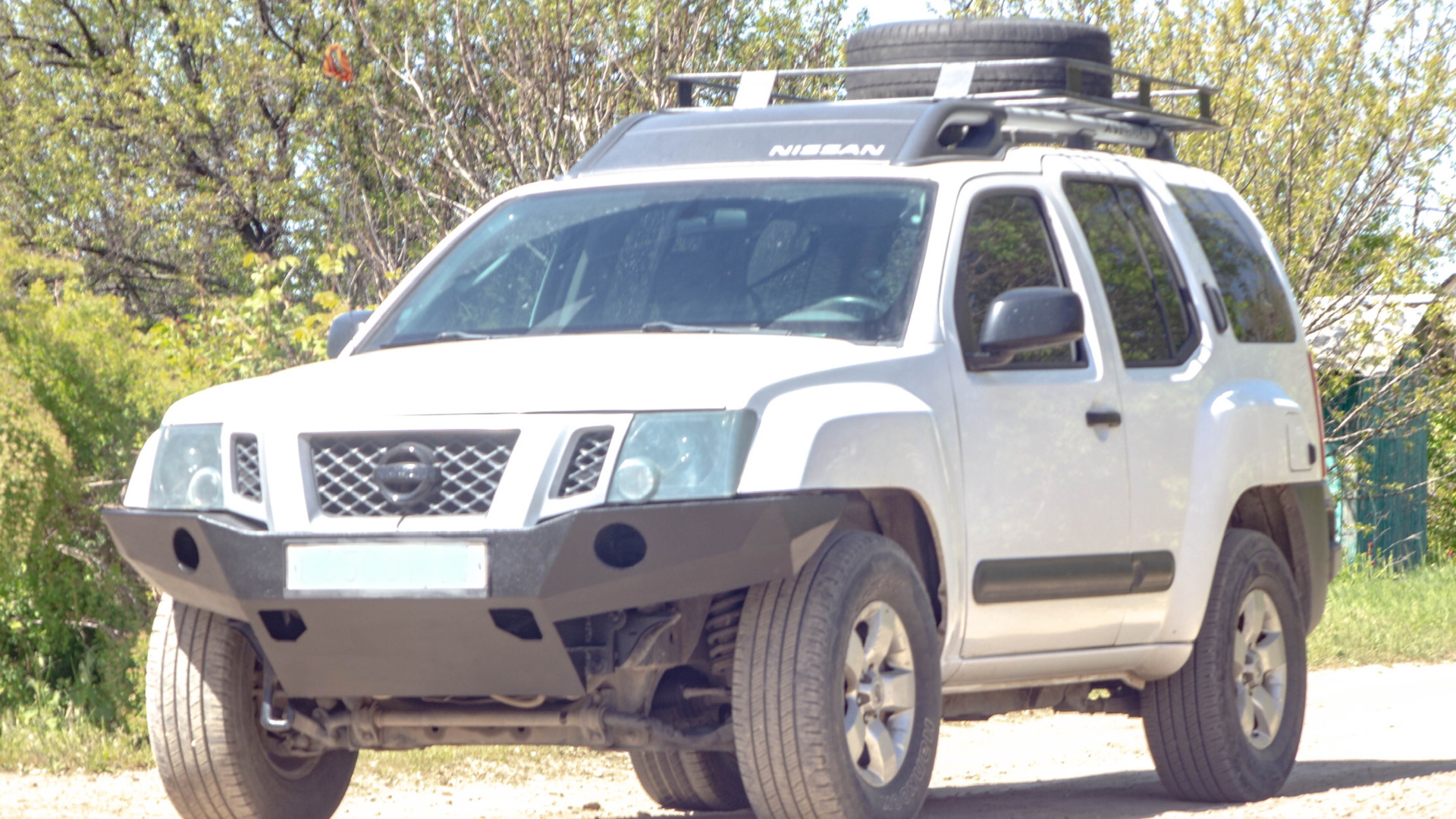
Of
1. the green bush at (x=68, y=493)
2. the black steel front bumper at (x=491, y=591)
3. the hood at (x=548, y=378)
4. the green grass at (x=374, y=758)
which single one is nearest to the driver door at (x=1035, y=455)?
the hood at (x=548, y=378)

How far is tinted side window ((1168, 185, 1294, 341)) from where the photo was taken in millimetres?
6824

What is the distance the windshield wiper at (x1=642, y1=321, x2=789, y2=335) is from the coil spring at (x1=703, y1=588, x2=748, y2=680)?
797mm

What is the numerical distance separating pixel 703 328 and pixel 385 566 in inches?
50.1

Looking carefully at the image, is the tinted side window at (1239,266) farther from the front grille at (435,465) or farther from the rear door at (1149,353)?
the front grille at (435,465)

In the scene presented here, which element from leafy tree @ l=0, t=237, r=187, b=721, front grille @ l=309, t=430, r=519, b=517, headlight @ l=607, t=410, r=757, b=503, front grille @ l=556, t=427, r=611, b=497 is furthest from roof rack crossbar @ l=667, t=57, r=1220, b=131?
leafy tree @ l=0, t=237, r=187, b=721

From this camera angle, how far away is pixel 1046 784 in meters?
7.80

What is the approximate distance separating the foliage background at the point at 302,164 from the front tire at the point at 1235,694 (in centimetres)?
442

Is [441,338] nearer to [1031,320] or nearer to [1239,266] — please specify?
[1031,320]

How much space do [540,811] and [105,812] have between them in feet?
4.82

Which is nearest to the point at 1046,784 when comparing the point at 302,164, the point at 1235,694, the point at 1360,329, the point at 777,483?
the point at 1235,694

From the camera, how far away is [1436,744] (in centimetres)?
851

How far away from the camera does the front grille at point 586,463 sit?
14.3 ft

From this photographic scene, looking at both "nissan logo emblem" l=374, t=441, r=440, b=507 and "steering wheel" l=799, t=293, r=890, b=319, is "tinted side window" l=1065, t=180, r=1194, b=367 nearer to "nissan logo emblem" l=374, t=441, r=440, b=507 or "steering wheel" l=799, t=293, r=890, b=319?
"steering wheel" l=799, t=293, r=890, b=319

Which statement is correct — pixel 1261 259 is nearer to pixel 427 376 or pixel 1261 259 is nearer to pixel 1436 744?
pixel 1436 744
